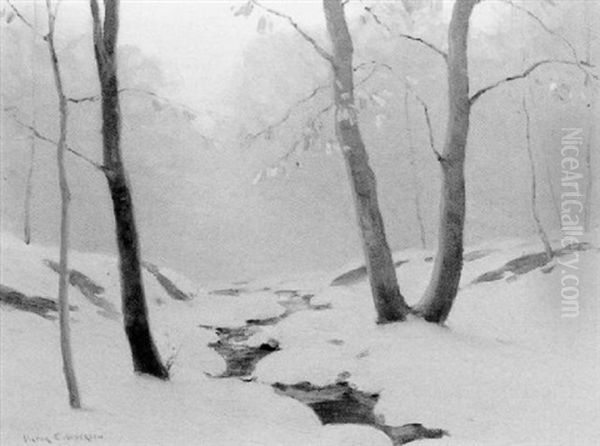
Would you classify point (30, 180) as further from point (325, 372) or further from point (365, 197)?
point (325, 372)

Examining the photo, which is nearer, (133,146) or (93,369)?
(93,369)

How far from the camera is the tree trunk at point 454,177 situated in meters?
5.50

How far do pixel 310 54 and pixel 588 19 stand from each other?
5648 mm

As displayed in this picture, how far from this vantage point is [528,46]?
747cm

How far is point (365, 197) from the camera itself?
574 cm

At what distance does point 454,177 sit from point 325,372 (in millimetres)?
1936

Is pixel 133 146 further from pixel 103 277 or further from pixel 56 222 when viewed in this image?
pixel 103 277

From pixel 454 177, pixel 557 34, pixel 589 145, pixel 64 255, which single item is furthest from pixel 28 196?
pixel 589 145

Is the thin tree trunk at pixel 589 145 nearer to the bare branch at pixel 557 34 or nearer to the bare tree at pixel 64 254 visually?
the bare branch at pixel 557 34

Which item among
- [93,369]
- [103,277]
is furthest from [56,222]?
[93,369]

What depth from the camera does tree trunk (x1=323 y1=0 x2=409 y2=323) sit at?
18.6 feet

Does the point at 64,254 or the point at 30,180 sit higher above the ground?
the point at 30,180
